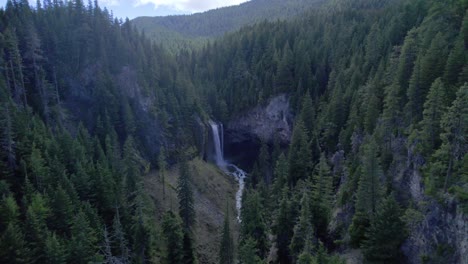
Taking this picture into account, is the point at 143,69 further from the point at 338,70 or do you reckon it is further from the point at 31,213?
the point at 31,213

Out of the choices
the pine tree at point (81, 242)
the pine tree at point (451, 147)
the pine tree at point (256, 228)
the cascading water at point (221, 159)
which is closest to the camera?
the pine tree at point (451, 147)

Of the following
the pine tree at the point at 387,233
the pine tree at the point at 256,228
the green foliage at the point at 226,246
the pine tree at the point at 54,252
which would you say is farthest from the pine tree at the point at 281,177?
the pine tree at the point at 54,252

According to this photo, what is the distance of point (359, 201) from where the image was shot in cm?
3712

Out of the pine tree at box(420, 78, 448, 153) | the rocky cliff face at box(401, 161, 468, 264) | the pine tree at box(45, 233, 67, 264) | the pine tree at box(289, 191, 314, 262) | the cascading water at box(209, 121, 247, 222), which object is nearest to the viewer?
the rocky cliff face at box(401, 161, 468, 264)

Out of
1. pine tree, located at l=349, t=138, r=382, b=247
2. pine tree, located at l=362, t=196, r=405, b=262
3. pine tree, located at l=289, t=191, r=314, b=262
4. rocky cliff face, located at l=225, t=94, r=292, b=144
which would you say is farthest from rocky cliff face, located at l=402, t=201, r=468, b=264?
rocky cliff face, located at l=225, t=94, r=292, b=144

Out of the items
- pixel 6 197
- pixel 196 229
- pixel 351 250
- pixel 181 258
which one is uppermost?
pixel 6 197

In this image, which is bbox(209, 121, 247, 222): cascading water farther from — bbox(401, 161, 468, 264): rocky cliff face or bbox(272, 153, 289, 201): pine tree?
bbox(401, 161, 468, 264): rocky cliff face

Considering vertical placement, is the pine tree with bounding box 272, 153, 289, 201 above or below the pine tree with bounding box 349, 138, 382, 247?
below

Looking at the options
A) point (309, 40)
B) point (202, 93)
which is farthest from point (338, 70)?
point (202, 93)

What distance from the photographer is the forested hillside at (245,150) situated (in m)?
32.6

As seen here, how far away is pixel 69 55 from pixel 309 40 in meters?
69.7

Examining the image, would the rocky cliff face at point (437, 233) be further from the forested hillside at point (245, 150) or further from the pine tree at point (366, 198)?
the pine tree at point (366, 198)

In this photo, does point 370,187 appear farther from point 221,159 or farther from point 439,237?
point 221,159

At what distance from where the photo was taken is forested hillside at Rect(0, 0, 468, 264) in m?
32.6
